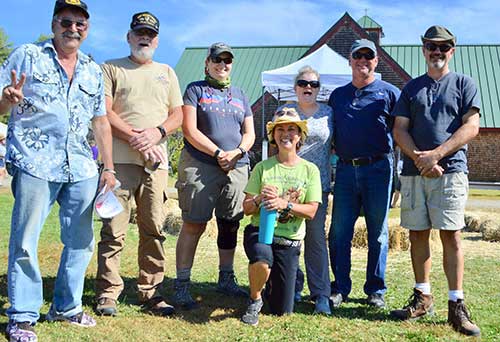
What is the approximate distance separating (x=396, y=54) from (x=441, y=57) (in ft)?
78.3

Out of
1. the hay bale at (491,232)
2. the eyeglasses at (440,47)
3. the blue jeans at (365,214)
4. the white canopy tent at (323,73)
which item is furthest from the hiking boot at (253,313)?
the white canopy tent at (323,73)

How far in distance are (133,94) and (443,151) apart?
2.40m

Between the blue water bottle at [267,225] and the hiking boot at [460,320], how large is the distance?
4.85 ft

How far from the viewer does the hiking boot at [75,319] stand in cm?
386

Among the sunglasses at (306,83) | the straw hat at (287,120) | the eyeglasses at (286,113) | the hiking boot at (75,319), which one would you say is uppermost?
the sunglasses at (306,83)

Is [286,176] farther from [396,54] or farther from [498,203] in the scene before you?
[396,54]

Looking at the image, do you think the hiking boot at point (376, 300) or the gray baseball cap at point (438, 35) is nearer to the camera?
the gray baseball cap at point (438, 35)

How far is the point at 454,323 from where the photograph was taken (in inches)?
162

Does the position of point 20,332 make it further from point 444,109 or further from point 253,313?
point 444,109

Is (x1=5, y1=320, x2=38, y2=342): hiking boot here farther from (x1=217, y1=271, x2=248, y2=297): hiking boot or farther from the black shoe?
the black shoe

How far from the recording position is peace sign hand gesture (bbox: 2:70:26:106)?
3227 mm

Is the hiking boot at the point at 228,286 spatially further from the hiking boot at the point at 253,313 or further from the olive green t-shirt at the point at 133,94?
the olive green t-shirt at the point at 133,94

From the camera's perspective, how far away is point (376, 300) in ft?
15.7

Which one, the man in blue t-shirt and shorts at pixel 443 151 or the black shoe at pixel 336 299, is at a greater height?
the man in blue t-shirt and shorts at pixel 443 151
